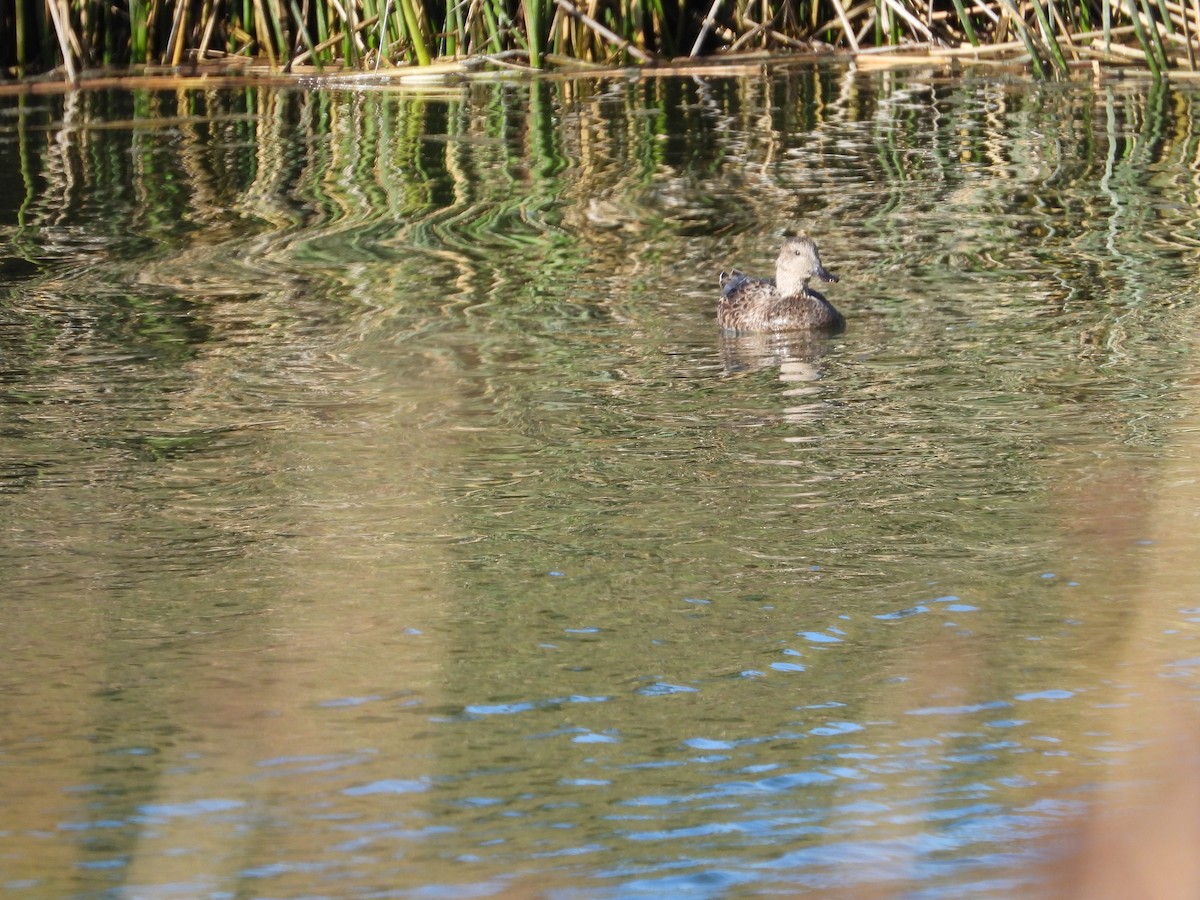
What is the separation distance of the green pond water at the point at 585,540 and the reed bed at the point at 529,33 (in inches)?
163

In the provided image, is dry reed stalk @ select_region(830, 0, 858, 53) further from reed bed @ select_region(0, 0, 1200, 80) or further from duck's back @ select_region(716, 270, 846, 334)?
duck's back @ select_region(716, 270, 846, 334)

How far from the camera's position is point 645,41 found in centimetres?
1405

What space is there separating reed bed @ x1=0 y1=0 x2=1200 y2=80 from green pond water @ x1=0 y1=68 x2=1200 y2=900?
13.6 feet

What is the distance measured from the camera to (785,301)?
22.5 feet

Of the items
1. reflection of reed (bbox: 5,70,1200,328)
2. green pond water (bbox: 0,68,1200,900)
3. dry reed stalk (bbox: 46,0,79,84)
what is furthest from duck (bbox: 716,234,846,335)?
dry reed stalk (bbox: 46,0,79,84)

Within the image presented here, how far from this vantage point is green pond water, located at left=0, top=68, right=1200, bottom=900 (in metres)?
3.15

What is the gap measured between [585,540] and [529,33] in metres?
8.97

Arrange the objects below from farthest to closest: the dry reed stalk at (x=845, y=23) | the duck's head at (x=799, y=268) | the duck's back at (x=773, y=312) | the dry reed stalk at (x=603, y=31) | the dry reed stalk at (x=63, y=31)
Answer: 1. the dry reed stalk at (x=845, y=23)
2. the dry reed stalk at (x=603, y=31)
3. the dry reed stalk at (x=63, y=31)
4. the duck's head at (x=799, y=268)
5. the duck's back at (x=773, y=312)

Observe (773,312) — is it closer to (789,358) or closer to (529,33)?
(789,358)

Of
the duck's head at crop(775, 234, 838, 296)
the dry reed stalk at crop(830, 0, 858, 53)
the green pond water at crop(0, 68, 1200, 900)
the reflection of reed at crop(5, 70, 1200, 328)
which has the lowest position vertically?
the green pond water at crop(0, 68, 1200, 900)

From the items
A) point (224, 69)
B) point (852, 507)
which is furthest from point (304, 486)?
point (224, 69)

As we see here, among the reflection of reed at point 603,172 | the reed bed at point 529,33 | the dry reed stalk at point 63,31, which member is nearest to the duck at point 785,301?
the reflection of reed at point 603,172

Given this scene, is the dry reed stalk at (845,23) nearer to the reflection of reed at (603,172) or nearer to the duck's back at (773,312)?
the reflection of reed at (603,172)

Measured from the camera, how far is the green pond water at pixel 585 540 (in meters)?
3.15
